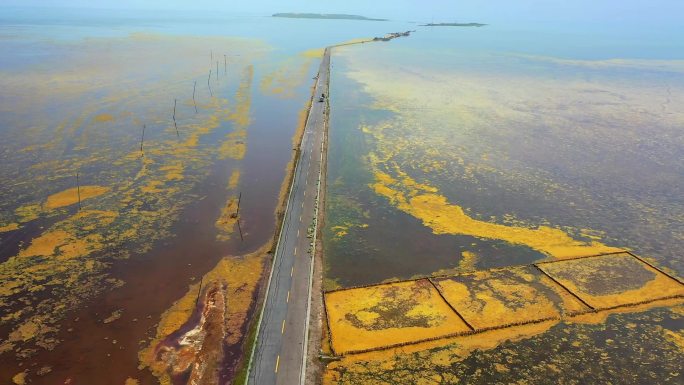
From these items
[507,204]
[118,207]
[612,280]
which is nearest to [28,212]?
[118,207]

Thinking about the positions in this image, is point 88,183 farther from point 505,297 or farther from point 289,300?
point 505,297

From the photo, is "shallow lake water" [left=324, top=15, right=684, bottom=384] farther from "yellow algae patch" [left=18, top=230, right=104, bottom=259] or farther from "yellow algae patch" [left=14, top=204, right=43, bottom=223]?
"yellow algae patch" [left=14, top=204, right=43, bottom=223]

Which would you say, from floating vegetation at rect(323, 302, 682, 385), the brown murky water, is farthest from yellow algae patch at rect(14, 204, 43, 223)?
floating vegetation at rect(323, 302, 682, 385)

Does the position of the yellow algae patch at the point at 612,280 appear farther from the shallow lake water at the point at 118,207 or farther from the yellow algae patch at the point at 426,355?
the shallow lake water at the point at 118,207

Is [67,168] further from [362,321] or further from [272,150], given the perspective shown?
[362,321]

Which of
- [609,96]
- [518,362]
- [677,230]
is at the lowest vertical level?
[518,362]

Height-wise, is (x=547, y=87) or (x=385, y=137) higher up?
(x=547, y=87)

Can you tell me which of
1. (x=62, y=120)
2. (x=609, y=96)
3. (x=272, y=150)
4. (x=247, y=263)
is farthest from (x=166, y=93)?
(x=609, y=96)

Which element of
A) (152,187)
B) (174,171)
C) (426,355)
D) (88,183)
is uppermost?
(174,171)
